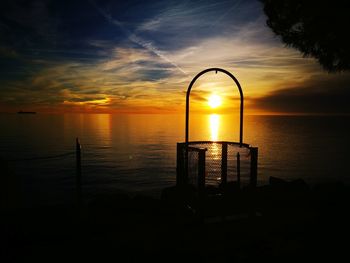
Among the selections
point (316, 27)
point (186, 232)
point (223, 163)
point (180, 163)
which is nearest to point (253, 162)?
point (223, 163)

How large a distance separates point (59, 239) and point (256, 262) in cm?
468

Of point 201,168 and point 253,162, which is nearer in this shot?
point 201,168

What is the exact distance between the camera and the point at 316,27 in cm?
995

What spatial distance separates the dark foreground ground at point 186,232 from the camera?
18.2ft

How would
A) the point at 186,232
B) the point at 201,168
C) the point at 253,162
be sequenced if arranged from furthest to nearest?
the point at 253,162, the point at 201,168, the point at 186,232

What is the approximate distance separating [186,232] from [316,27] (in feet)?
28.2

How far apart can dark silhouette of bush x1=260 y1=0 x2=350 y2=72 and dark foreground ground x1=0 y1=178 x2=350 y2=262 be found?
526cm

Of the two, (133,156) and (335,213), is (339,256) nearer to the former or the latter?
(335,213)

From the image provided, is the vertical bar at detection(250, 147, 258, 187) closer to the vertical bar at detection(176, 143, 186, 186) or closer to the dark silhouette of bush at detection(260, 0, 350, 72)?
the vertical bar at detection(176, 143, 186, 186)

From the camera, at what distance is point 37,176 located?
34375 mm

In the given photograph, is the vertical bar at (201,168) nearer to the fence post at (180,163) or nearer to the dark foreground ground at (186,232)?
the dark foreground ground at (186,232)

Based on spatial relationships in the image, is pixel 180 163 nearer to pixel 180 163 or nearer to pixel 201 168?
pixel 180 163

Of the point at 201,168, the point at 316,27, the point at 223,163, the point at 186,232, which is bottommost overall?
the point at 186,232

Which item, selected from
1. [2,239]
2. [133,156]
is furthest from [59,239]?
[133,156]
